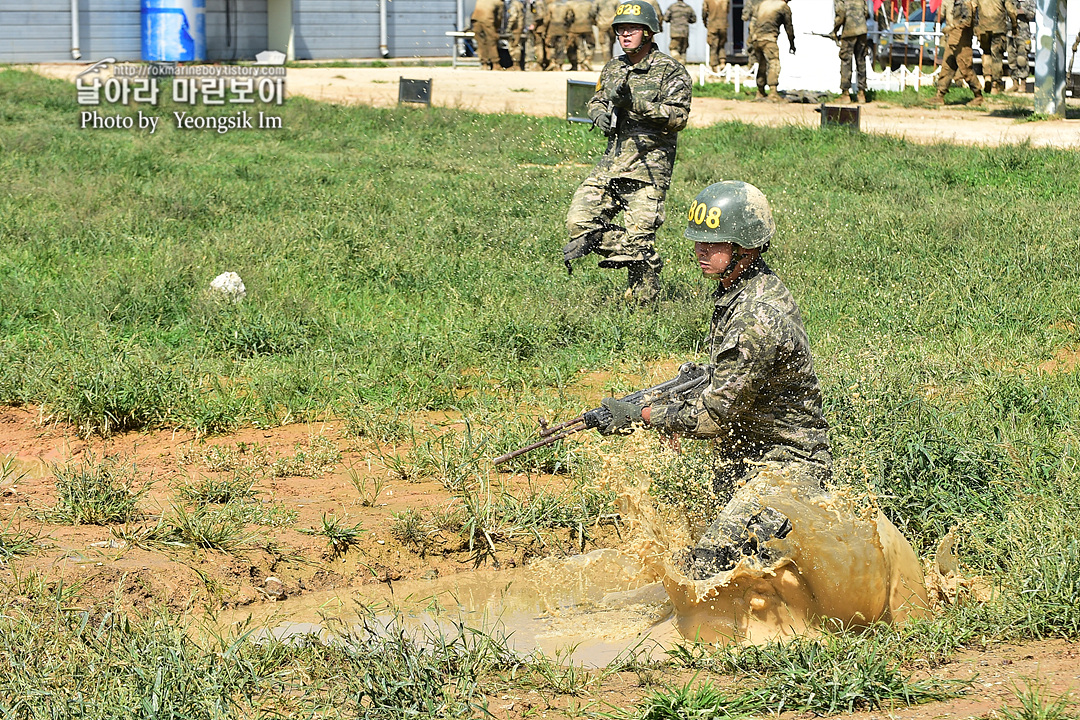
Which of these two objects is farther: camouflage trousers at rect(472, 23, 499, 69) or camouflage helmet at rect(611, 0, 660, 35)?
camouflage trousers at rect(472, 23, 499, 69)

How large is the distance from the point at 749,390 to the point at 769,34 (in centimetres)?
1756

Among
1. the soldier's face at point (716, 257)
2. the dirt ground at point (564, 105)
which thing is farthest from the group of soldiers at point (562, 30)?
the soldier's face at point (716, 257)

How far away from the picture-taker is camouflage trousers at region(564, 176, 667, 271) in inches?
322

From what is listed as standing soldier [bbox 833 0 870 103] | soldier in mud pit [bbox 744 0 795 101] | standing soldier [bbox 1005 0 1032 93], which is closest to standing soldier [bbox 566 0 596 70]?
soldier in mud pit [bbox 744 0 795 101]

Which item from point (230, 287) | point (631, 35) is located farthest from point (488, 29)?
point (230, 287)

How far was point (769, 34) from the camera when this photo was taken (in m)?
20.8

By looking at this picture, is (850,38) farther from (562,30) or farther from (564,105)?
(562,30)

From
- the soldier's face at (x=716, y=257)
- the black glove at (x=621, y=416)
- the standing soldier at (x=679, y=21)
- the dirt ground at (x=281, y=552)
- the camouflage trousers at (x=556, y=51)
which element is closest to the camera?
the dirt ground at (x=281, y=552)

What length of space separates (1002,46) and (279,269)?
1637 centimetres

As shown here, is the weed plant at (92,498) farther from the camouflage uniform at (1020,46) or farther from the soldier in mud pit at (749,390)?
the camouflage uniform at (1020,46)

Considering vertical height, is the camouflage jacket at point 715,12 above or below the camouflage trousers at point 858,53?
above

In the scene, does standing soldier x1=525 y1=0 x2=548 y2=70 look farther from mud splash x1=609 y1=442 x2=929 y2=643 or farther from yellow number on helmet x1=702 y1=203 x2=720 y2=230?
mud splash x1=609 y1=442 x2=929 y2=643

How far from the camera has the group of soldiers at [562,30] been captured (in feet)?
92.0

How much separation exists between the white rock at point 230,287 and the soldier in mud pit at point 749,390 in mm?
4285
